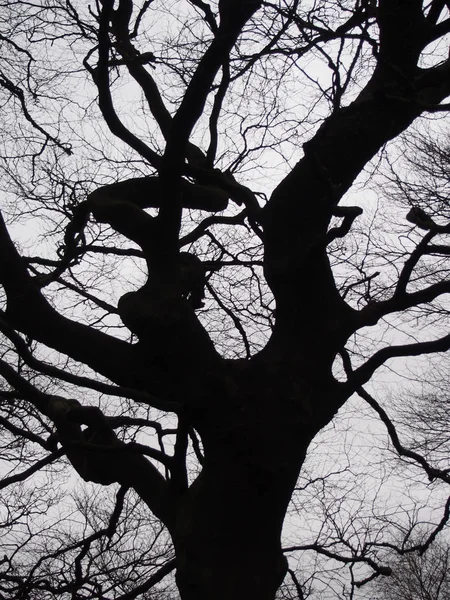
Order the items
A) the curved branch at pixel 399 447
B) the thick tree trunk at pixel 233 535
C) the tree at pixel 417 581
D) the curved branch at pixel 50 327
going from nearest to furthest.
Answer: the thick tree trunk at pixel 233 535
the curved branch at pixel 50 327
the curved branch at pixel 399 447
the tree at pixel 417 581

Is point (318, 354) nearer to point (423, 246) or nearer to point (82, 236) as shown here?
point (423, 246)

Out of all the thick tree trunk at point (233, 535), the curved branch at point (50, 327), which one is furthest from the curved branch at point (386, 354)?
the curved branch at point (50, 327)

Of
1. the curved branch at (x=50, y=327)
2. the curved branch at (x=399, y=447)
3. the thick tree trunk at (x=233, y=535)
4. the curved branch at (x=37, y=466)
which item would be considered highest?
the curved branch at (x=50, y=327)

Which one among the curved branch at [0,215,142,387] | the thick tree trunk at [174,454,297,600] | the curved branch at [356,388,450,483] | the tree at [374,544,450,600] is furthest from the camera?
the tree at [374,544,450,600]

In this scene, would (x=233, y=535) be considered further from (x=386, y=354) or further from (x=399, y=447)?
(x=399, y=447)

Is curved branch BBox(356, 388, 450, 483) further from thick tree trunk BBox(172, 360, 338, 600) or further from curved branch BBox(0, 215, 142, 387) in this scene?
curved branch BBox(0, 215, 142, 387)

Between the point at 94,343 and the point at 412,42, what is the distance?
254 cm

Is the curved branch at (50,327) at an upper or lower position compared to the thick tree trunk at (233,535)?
upper

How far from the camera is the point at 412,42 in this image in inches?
134

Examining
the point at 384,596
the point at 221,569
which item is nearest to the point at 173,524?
the point at 221,569

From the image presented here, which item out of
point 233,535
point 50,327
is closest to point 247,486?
point 233,535

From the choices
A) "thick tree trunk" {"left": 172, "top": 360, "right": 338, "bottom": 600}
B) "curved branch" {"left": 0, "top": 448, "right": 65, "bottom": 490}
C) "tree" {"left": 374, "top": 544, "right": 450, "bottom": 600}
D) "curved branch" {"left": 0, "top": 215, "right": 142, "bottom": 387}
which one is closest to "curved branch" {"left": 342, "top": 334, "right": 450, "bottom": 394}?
"thick tree trunk" {"left": 172, "top": 360, "right": 338, "bottom": 600}

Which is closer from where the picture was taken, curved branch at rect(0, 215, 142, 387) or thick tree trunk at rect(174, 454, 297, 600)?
thick tree trunk at rect(174, 454, 297, 600)

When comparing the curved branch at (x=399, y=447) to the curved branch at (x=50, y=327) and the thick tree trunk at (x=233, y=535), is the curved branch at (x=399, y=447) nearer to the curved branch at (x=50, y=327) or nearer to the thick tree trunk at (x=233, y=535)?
the thick tree trunk at (x=233, y=535)
